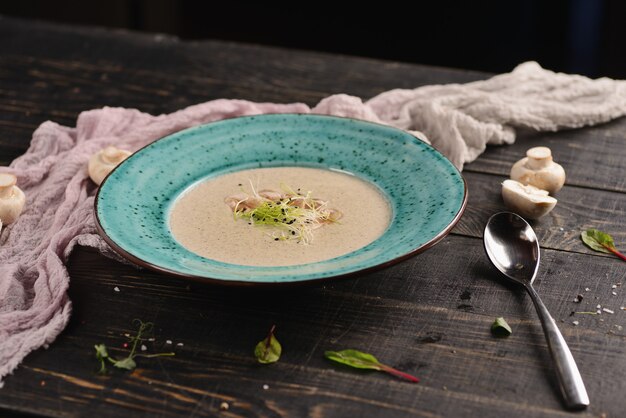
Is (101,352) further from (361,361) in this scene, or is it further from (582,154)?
(582,154)

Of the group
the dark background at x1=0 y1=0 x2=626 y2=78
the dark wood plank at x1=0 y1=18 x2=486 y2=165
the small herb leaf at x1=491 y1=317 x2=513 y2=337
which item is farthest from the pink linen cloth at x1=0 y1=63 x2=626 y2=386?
the dark background at x1=0 y1=0 x2=626 y2=78

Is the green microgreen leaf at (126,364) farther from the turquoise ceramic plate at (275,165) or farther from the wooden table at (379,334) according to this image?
the turquoise ceramic plate at (275,165)

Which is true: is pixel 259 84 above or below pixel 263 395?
below

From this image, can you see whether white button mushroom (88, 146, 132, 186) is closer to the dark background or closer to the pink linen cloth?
the pink linen cloth

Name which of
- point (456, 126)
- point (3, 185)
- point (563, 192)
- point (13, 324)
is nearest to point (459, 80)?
point (456, 126)

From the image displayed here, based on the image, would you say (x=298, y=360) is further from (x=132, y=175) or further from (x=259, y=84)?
(x=259, y=84)

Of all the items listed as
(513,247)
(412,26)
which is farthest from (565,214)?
(412,26)
